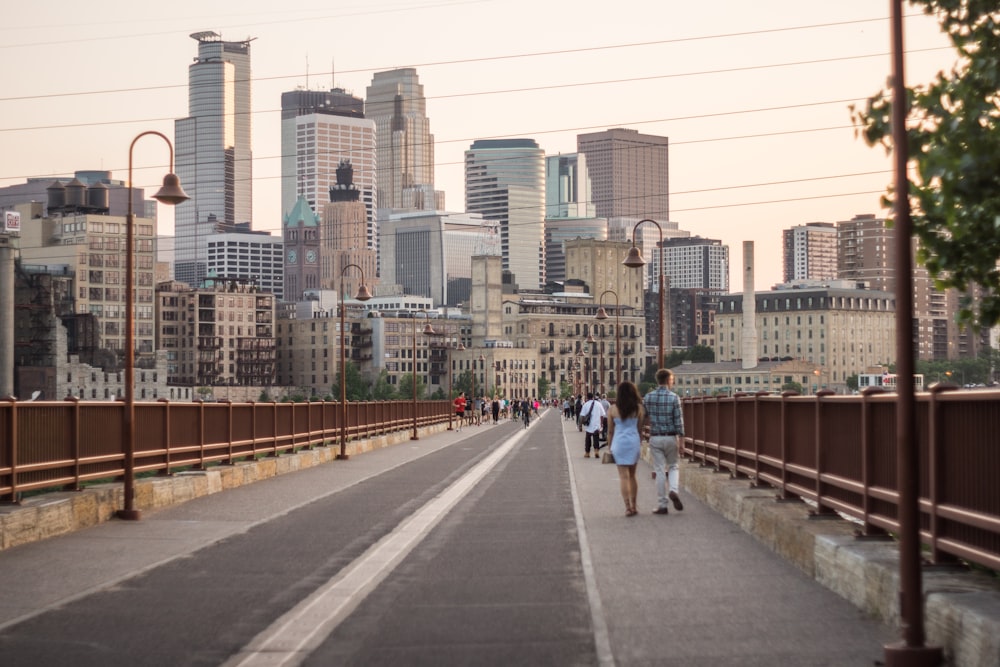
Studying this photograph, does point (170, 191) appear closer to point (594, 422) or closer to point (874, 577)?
point (874, 577)

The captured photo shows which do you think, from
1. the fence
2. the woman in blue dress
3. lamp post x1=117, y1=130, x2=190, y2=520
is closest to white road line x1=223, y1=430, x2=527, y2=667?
the woman in blue dress

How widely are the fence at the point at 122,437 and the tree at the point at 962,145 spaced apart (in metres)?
10.6

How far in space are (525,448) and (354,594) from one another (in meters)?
38.9

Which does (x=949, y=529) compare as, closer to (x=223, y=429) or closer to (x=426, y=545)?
(x=426, y=545)

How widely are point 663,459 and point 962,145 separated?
984 cm

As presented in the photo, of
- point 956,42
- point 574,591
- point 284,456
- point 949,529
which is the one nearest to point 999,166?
point 956,42

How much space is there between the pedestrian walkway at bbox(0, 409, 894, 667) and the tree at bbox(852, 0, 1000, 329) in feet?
9.78

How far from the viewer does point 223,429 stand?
29.1 metres

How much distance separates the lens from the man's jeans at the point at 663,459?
2052cm

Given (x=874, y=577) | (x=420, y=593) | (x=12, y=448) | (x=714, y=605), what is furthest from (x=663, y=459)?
(x=874, y=577)

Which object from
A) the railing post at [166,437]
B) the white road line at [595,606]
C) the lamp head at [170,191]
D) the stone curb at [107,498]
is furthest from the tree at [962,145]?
the railing post at [166,437]

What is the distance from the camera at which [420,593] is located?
500 inches

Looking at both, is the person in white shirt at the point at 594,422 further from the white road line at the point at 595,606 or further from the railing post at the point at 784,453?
the railing post at the point at 784,453

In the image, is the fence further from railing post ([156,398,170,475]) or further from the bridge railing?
the bridge railing
